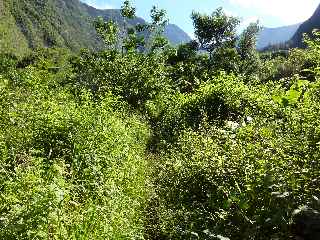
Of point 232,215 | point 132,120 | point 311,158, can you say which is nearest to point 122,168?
point 232,215

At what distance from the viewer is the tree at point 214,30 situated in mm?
46781

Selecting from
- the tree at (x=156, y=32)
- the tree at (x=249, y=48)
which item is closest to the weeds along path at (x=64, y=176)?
the tree at (x=156, y=32)

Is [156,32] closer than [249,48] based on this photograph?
Yes

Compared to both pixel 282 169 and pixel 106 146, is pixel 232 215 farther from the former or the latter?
pixel 106 146

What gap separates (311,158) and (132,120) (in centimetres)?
1263

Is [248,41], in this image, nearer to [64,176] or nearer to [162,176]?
[162,176]

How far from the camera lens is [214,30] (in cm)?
4775

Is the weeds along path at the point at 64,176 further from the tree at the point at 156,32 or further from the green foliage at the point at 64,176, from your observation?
the tree at the point at 156,32

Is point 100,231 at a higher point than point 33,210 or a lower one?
lower

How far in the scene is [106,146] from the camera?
1001 cm

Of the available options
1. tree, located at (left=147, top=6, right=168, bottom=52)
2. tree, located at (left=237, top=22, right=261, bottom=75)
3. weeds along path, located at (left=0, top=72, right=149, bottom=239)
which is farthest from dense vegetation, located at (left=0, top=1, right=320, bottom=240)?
tree, located at (left=237, top=22, right=261, bottom=75)

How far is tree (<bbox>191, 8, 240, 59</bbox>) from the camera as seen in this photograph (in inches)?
1842

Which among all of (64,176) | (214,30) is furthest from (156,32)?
(64,176)

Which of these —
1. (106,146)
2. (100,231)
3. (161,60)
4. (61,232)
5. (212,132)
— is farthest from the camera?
(161,60)
